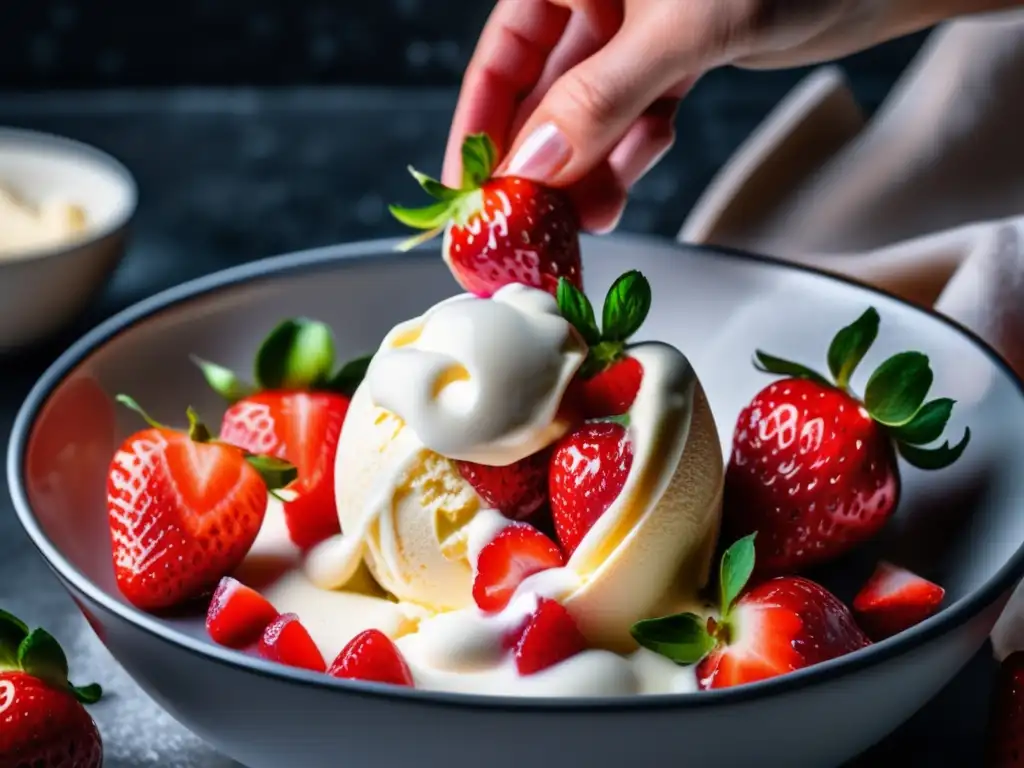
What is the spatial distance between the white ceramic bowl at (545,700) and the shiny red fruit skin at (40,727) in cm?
5

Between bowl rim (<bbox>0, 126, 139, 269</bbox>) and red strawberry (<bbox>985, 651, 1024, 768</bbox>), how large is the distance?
92 cm

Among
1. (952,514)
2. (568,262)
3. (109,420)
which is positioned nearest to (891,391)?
(952,514)

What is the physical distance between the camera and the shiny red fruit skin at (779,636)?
0.77m

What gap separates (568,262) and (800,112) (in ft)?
2.23

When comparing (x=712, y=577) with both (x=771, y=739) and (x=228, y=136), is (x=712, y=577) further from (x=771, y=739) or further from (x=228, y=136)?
(x=228, y=136)

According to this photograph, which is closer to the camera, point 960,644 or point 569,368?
point 960,644

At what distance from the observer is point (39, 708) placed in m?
0.80

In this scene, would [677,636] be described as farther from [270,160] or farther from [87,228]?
[270,160]

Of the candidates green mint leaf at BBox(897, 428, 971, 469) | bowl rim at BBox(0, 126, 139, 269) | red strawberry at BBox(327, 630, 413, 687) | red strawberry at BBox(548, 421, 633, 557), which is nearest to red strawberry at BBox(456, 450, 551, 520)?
red strawberry at BBox(548, 421, 633, 557)

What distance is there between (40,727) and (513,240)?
0.44 metres

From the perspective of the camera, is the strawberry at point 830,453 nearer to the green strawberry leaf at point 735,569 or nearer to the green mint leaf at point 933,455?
the green mint leaf at point 933,455

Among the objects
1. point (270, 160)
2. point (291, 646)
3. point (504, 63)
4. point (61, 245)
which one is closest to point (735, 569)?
point (291, 646)

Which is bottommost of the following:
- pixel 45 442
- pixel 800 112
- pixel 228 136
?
pixel 228 136

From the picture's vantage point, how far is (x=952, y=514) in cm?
99
